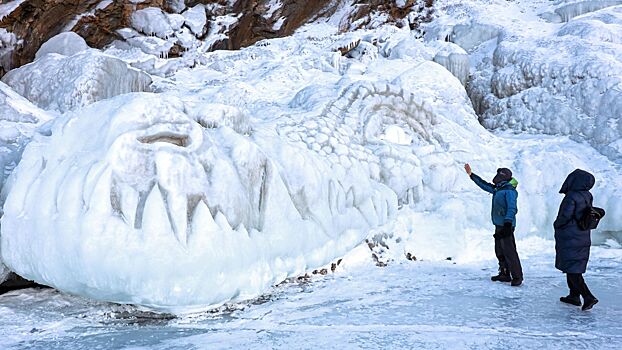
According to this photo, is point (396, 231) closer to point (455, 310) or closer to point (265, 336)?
point (455, 310)

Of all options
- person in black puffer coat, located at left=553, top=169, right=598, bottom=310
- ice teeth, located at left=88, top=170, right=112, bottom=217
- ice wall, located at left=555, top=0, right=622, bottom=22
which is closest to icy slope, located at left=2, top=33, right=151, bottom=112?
ice teeth, located at left=88, top=170, right=112, bottom=217

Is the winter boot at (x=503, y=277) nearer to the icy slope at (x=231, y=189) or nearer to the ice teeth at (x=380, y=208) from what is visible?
the icy slope at (x=231, y=189)

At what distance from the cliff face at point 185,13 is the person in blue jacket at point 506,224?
16532 mm

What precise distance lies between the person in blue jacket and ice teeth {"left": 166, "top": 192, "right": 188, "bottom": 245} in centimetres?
270

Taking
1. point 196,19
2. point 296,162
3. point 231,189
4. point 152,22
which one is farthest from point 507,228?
point 196,19

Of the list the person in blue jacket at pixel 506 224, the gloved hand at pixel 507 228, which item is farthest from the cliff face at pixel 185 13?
the gloved hand at pixel 507 228

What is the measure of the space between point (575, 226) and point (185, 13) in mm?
21963

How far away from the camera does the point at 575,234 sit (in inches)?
148

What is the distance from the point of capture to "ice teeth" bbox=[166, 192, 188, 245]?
3713 millimetres

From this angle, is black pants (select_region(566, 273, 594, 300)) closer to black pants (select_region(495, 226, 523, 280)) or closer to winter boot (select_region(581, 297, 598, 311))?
winter boot (select_region(581, 297, 598, 311))

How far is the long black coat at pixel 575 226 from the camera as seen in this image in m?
3.73

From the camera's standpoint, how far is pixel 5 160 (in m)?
4.44

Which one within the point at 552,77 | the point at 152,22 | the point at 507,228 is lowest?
the point at 507,228

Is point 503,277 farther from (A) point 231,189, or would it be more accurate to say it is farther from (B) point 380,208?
(A) point 231,189
